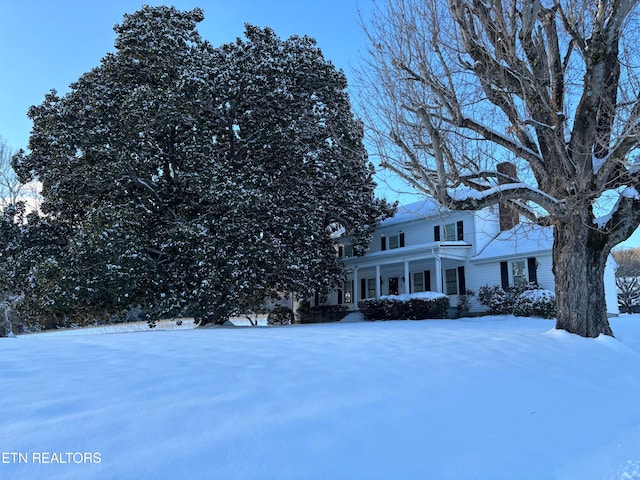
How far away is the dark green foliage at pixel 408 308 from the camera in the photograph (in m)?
18.3

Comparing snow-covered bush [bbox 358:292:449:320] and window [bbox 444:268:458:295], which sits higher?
window [bbox 444:268:458:295]

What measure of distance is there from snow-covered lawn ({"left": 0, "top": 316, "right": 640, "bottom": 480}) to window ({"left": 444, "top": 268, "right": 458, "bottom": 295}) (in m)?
16.4

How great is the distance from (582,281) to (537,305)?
26.5 feet

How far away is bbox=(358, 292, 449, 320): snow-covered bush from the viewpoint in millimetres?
18328

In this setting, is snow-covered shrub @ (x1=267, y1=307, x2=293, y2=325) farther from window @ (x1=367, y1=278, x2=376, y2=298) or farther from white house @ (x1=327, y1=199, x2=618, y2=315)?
window @ (x1=367, y1=278, x2=376, y2=298)

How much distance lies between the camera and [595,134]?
25.2ft

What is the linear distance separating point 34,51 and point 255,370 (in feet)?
35.9

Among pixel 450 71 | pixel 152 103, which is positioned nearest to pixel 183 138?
pixel 152 103

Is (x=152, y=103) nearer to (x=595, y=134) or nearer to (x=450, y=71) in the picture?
(x=450, y=71)

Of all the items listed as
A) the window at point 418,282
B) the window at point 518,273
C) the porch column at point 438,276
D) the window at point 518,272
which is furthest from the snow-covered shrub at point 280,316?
the window at point 518,273

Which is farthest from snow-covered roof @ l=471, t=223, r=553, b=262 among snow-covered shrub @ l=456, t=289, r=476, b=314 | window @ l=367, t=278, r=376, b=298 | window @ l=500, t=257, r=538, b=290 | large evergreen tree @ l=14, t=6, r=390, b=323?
large evergreen tree @ l=14, t=6, r=390, b=323

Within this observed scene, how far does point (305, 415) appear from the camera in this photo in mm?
3465

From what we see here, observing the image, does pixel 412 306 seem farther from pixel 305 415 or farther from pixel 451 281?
pixel 305 415

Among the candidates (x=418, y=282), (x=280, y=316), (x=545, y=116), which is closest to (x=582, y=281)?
(x=545, y=116)
